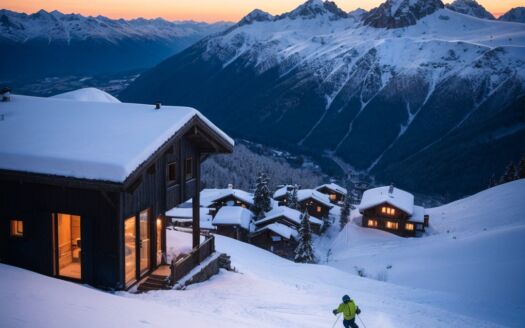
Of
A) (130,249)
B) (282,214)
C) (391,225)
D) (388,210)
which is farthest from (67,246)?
(391,225)

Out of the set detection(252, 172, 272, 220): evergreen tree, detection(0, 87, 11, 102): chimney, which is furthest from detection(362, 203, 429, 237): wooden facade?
detection(0, 87, 11, 102): chimney

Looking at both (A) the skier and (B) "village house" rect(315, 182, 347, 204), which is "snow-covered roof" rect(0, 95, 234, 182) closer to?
(A) the skier

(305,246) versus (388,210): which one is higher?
(305,246)

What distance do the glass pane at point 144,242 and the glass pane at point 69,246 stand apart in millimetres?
2073

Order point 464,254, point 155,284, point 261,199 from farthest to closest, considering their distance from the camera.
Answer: point 261,199 < point 464,254 < point 155,284

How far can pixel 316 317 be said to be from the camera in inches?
555

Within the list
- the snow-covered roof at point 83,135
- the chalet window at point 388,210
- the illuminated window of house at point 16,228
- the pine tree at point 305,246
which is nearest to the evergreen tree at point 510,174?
the chalet window at point 388,210

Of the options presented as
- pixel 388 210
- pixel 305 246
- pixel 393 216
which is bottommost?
pixel 393 216

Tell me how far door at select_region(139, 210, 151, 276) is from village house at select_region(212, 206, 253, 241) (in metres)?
38.8

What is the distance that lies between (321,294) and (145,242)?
8.41 meters

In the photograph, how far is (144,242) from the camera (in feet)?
51.4

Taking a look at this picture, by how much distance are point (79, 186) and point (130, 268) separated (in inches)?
149

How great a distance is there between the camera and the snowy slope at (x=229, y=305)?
29.9 feet

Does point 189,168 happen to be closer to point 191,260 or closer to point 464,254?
point 191,260
